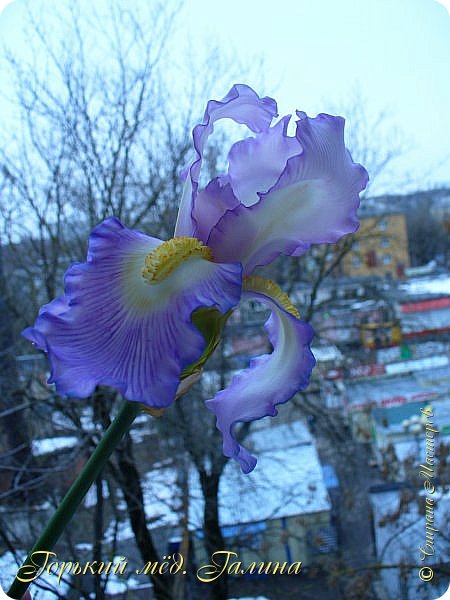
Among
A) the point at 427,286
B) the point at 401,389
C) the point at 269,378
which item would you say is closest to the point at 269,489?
the point at 401,389

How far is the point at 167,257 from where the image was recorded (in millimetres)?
221

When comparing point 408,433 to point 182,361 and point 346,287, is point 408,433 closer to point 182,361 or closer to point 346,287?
point 346,287

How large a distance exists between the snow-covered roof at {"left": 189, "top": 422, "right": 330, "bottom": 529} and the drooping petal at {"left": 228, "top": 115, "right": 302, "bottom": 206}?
5.10ft

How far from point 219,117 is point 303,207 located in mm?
66

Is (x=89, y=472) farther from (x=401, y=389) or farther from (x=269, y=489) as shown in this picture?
(x=401, y=389)

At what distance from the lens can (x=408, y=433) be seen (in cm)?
185

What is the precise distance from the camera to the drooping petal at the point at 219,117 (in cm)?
26

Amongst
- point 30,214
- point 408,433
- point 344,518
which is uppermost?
point 30,214

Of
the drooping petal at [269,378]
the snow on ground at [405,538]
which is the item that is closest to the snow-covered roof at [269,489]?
the snow on ground at [405,538]

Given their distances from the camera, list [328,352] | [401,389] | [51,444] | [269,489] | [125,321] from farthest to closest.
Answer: [328,352] < [401,389] < [269,489] < [51,444] < [125,321]

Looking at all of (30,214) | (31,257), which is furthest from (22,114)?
(31,257)

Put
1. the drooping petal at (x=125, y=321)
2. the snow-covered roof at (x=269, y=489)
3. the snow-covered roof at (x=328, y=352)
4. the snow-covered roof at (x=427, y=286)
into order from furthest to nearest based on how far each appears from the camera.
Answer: the snow-covered roof at (x=328, y=352) → the snow-covered roof at (x=427, y=286) → the snow-covered roof at (x=269, y=489) → the drooping petal at (x=125, y=321)

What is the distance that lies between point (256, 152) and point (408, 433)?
172cm

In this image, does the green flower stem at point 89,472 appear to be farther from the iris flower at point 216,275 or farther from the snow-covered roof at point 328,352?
the snow-covered roof at point 328,352
